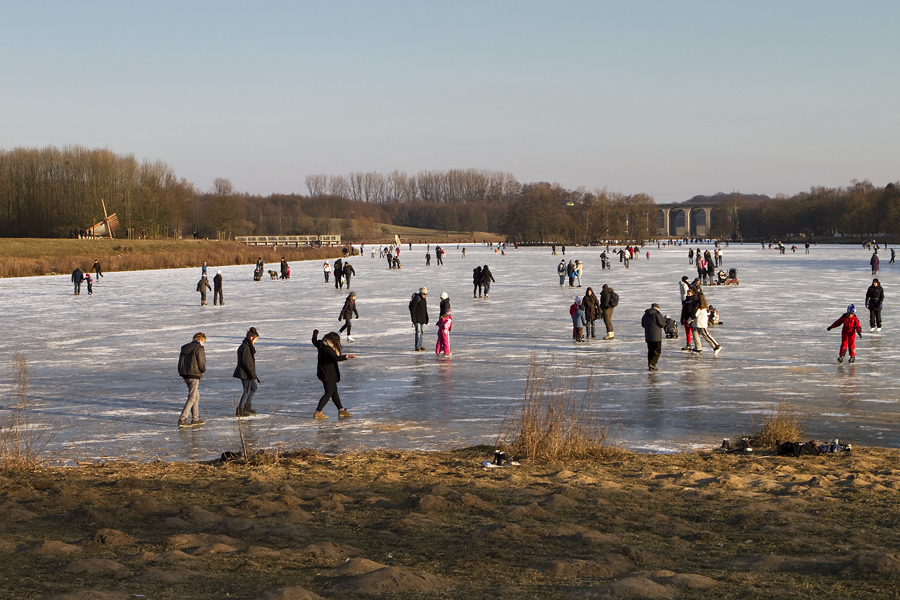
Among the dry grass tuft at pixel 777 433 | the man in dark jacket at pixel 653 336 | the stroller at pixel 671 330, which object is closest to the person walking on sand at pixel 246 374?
the dry grass tuft at pixel 777 433

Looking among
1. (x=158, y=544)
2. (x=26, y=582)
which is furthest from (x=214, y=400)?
(x=26, y=582)

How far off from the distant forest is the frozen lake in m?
68.0

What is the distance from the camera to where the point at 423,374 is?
14812mm

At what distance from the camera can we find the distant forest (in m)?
91.6

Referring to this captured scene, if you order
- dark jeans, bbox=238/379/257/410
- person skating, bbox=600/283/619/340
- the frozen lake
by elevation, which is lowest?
the frozen lake

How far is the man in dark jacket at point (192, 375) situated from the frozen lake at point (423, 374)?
31 centimetres

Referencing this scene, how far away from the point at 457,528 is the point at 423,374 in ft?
28.4

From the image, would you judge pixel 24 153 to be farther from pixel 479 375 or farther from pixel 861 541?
pixel 861 541

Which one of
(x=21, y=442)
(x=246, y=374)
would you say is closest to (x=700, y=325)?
(x=246, y=374)

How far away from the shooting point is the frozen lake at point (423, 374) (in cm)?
1043

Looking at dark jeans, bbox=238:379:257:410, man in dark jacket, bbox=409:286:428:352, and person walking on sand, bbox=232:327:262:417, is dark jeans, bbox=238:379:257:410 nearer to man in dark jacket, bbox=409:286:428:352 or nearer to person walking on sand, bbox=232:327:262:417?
person walking on sand, bbox=232:327:262:417

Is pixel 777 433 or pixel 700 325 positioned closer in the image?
pixel 777 433

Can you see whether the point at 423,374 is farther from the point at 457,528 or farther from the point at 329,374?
the point at 457,528

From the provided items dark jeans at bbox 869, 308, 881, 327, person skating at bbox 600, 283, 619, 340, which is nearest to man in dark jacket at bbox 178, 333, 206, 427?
person skating at bbox 600, 283, 619, 340
